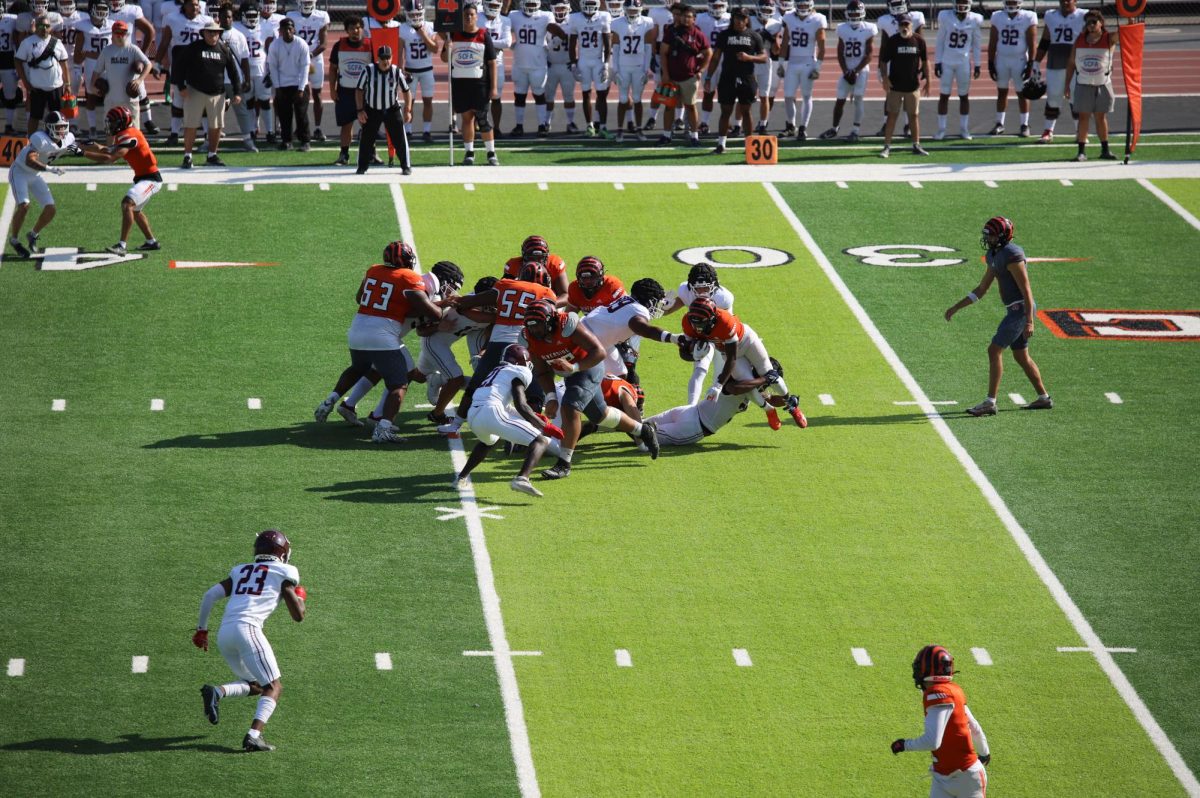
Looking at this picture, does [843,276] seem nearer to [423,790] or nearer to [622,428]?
[622,428]

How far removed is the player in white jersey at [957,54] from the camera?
26.2 metres

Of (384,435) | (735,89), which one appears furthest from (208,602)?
(735,89)

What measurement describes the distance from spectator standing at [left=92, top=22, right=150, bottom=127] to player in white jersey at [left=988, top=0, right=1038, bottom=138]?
1270 centimetres

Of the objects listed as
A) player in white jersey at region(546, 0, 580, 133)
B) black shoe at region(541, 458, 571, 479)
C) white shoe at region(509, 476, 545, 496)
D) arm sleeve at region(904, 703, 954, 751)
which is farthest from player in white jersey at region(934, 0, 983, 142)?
arm sleeve at region(904, 703, 954, 751)

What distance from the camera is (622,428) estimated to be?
15031 millimetres

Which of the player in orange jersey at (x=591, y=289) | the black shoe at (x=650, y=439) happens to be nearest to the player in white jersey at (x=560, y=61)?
the player in orange jersey at (x=591, y=289)

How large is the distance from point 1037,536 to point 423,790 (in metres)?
6.09

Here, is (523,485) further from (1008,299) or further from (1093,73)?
(1093,73)

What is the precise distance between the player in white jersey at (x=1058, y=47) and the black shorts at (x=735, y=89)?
15.7ft

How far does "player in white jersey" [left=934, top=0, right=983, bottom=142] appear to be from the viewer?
26.2 m

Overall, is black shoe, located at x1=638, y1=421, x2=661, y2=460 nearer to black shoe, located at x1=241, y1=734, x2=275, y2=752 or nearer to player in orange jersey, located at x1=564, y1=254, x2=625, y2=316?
player in orange jersey, located at x1=564, y1=254, x2=625, y2=316

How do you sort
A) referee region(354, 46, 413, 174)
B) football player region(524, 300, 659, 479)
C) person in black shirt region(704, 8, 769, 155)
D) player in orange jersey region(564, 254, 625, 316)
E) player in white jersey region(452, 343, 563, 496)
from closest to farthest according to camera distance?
1. player in white jersey region(452, 343, 563, 496)
2. football player region(524, 300, 659, 479)
3. player in orange jersey region(564, 254, 625, 316)
4. referee region(354, 46, 413, 174)
5. person in black shirt region(704, 8, 769, 155)

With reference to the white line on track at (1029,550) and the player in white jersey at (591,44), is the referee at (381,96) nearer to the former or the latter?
the player in white jersey at (591,44)

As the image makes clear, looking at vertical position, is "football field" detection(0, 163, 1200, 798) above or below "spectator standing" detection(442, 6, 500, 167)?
below
